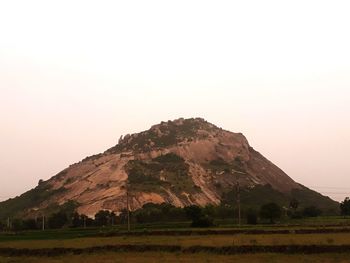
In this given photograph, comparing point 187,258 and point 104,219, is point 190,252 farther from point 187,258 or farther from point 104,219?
A: point 104,219

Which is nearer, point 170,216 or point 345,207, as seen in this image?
point 170,216

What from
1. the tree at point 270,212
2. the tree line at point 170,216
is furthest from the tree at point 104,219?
the tree at point 270,212

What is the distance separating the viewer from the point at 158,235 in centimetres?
8056

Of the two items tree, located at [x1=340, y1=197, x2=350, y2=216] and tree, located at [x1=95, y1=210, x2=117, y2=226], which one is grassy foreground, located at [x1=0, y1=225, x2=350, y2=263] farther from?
tree, located at [x1=340, y1=197, x2=350, y2=216]

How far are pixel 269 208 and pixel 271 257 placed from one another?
7410 centimetres

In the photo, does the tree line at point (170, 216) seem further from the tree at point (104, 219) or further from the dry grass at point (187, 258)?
the dry grass at point (187, 258)

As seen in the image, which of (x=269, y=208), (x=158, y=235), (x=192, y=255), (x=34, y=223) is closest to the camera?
(x=192, y=255)

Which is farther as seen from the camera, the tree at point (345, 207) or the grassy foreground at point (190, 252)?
the tree at point (345, 207)

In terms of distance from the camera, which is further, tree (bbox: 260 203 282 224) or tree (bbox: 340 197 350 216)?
tree (bbox: 340 197 350 216)

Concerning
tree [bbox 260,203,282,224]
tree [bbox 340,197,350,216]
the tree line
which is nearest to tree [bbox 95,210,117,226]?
the tree line

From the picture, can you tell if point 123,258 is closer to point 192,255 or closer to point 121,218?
point 192,255

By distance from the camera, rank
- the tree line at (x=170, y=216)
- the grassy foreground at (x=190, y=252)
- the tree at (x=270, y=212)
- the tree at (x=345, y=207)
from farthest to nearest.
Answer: the tree at (x=345, y=207)
the tree line at (x=170, y=216)
the tree at (x=270, y=212)
the grassy foreground at (x=190, y=252)

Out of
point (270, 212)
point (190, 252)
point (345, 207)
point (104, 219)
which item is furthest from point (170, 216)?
point (190, 252)

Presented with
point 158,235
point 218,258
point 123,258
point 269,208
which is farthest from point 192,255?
point 269,208
